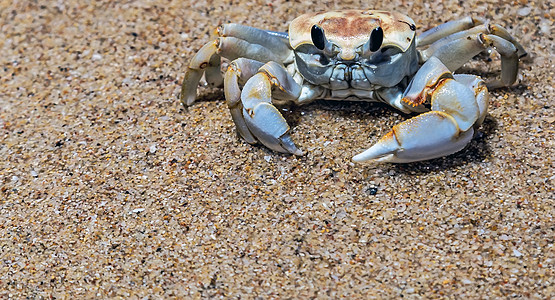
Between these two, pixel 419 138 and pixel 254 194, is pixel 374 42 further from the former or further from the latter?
pixel 254 194

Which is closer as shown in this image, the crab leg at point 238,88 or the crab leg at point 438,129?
the crab leg at point 438,129

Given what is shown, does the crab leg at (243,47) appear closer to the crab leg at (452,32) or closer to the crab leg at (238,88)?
the crab leg at (238,88)

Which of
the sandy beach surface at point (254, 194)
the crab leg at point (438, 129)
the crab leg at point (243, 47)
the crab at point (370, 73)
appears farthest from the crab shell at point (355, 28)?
the sandy beach surface at point (254, 194)

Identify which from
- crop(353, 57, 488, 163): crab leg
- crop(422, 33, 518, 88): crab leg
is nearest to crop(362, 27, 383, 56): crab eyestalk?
crop(353, 57, 488, 163): crab leg

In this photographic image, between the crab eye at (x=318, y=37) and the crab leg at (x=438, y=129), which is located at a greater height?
the crab eye at (x=318, y=37)

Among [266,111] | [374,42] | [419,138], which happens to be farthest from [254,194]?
[374,42]

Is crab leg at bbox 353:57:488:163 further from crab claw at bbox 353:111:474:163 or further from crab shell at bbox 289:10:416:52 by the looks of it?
crab shell at bbox 289:10:416:52

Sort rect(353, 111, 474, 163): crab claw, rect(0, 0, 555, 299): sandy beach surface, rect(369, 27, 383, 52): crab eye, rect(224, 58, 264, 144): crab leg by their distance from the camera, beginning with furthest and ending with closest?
rect(224, 58, 264, 144): crab leg, rect(369, 27, 383, 52): crab eye, rect(353, 111, 474, 163): crab claw, rect(0, 0, 555, 299): sandy beach surface
